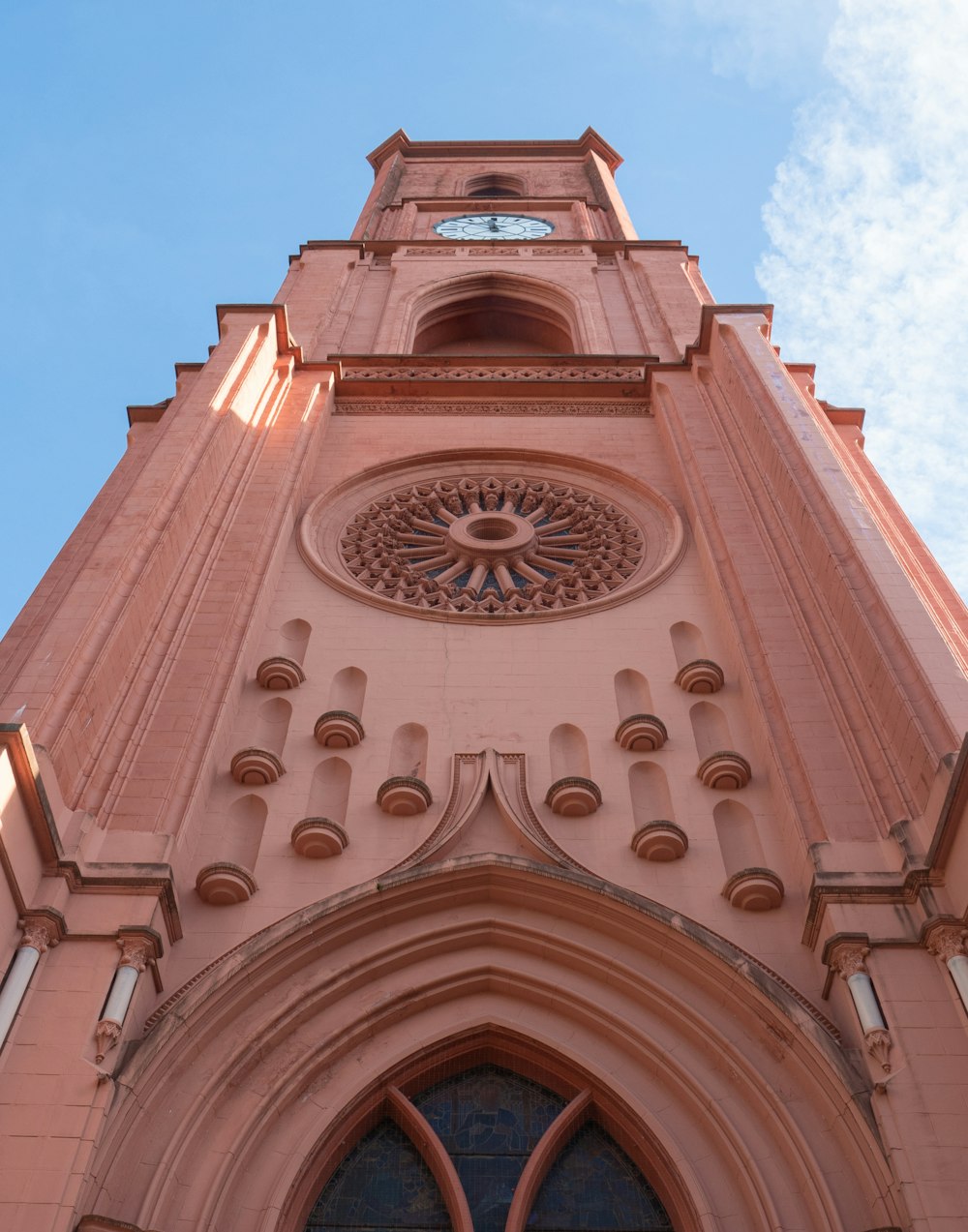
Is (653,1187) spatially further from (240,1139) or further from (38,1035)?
(38,1035)

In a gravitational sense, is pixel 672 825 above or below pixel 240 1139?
above

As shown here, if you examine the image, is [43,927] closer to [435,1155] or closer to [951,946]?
[435,1155]

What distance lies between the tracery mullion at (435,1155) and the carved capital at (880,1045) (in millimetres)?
2550

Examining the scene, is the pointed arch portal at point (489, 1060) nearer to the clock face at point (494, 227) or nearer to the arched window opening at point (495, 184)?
the clock face at point (494, 227)

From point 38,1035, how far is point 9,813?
1330 mm

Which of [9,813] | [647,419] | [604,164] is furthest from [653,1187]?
[604,164]

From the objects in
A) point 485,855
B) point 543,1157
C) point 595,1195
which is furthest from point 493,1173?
point 485,855

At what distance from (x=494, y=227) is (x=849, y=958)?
24.8m

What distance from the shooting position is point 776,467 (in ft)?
47.5

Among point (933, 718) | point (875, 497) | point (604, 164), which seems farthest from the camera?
point (604, 164)

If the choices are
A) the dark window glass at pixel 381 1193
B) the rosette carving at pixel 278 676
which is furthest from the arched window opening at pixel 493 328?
the dark window glass at pixel 381 1193

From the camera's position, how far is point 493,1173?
8547mm

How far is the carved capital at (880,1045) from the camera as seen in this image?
8.08 metres

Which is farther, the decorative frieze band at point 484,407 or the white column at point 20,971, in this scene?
the decorative frieze band at point 484,407
